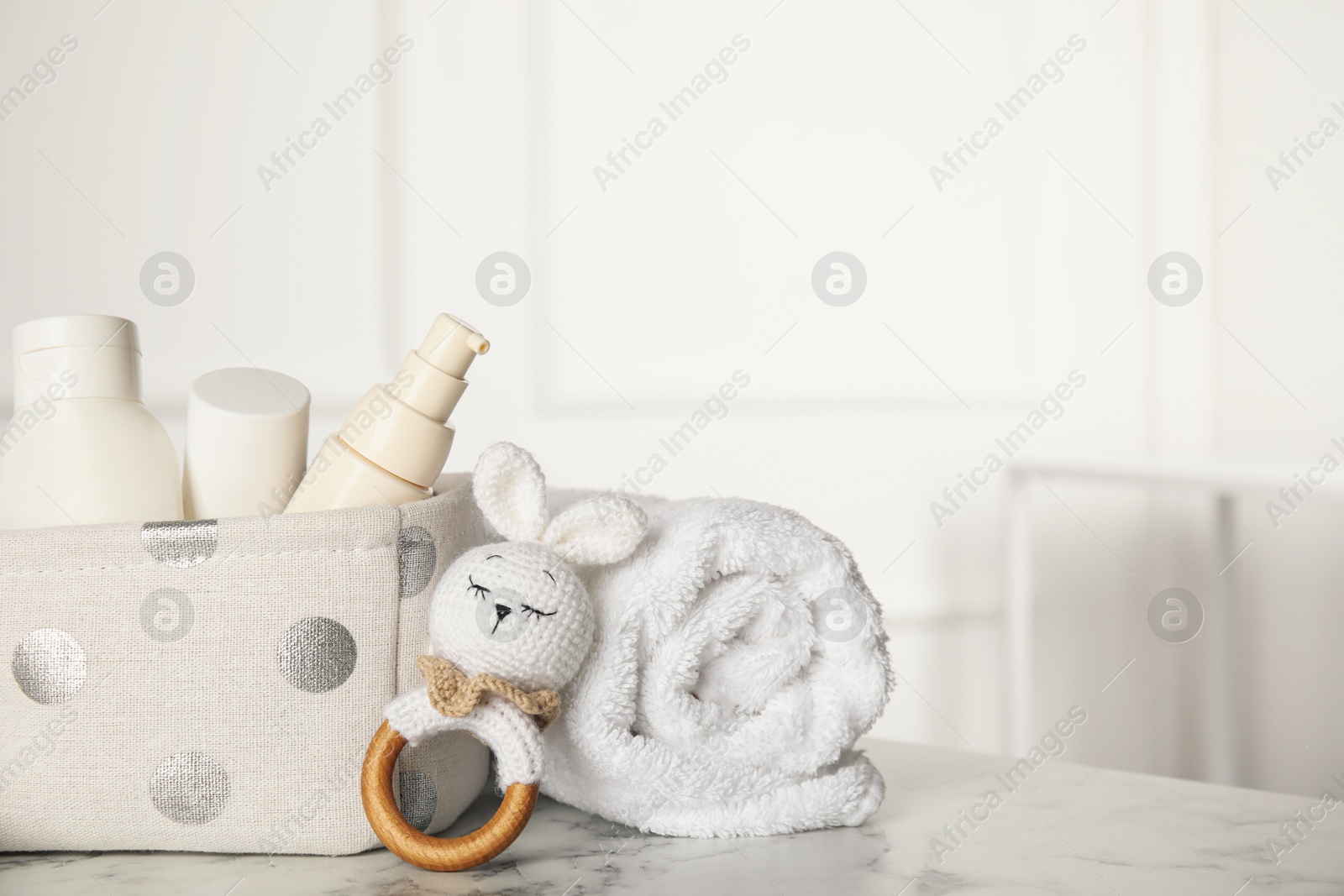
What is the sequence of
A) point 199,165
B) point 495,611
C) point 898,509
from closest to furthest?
1. point 495,611
2. point 199,165
3. point 898,509

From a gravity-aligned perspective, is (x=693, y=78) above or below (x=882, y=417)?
above

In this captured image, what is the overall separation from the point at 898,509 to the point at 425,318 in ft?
1.55

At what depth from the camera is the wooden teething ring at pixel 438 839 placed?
14.4 inches

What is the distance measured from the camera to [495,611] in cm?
36

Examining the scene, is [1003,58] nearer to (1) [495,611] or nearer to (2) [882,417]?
(2) [882,417]

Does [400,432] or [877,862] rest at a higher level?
[400,432]

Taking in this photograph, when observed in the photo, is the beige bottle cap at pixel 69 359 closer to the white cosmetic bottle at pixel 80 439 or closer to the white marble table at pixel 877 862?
the white cosmetic bottle at pixel 80 439

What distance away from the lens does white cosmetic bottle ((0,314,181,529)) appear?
0.41 metres

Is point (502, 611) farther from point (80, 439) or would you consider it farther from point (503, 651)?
point (80, 439)

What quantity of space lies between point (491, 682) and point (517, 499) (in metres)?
0.08

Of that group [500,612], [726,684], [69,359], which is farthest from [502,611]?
[69,359]

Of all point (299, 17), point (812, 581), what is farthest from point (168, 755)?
point (299, 17)

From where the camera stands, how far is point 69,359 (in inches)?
16.6

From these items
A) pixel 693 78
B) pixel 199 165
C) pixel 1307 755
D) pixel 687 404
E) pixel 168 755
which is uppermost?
pixel 693 78
